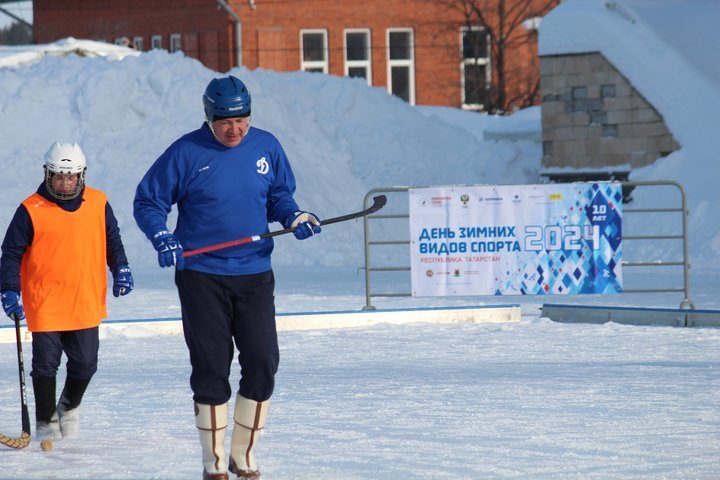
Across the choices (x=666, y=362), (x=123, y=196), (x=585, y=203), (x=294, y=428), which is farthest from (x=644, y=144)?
(x=294, y=428)

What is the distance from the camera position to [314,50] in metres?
41.1

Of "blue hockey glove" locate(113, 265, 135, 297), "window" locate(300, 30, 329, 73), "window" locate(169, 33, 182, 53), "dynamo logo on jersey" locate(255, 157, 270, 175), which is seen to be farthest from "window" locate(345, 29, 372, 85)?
"dynamo logo on jersey" locate(255, 157, 270, 175)

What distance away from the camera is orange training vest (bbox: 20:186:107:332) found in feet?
23.9

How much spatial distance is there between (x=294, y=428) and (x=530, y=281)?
6.75 m

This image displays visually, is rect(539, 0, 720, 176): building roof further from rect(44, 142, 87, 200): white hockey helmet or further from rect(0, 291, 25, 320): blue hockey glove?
rect(0, 291, 25, 320): blue hockey glove

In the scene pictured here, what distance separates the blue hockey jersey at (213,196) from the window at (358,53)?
1373 inches

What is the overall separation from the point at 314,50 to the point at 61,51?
25.2 feet

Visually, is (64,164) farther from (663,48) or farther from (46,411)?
(663,48)

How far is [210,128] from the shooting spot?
20.5 ft

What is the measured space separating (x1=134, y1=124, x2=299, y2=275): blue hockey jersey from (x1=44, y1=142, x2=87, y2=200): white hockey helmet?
1.09 m

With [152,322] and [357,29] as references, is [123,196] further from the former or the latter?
[357,29]

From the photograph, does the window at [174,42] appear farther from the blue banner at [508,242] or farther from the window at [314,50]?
the blue banner at [508,242]

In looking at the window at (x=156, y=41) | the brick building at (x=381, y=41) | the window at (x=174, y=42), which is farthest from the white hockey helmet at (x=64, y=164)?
the window at (x=156, y=41)

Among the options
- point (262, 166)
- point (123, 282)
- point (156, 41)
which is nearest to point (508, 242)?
point (123, 282)
